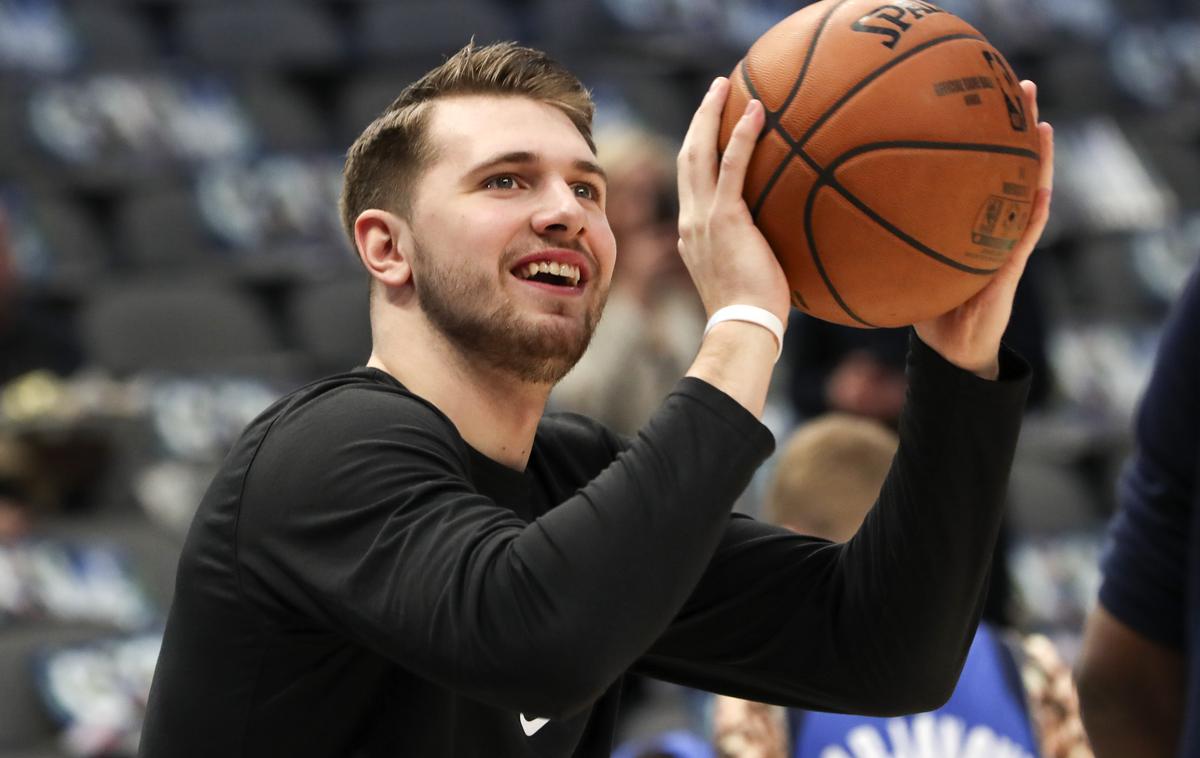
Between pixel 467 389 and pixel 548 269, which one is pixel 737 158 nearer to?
pixel 548 269

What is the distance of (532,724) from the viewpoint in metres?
2.20

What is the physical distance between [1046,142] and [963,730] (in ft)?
3.81

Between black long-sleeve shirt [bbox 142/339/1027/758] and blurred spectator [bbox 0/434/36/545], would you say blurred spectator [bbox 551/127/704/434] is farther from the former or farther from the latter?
blurred spectator [bbox 0/434/36/545]

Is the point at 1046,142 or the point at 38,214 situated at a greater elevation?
the point at 1046,142

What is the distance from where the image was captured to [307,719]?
2.02 metres

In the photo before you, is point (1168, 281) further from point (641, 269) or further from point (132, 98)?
point (132, 98)

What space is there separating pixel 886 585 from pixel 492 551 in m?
0.63

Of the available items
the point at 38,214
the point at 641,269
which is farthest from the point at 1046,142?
the point at 38,214

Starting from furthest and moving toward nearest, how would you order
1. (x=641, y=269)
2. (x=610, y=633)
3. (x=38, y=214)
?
(x=38, y=214), (x=641, y=269), (x=610, y=633)

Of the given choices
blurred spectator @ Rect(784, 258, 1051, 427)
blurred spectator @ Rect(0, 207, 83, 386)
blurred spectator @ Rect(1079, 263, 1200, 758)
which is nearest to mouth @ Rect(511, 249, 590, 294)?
blurred spectator @ Rect(1079, 263, 1200, 758)

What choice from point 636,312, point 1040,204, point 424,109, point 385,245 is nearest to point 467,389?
point 385,245

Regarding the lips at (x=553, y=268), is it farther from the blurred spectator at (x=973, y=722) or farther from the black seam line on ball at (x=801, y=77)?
the blurred spectator at (x=973, y=722)

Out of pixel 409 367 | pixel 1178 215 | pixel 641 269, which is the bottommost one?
pixel 1178 215

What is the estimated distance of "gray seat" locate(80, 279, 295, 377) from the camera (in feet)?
23.8
